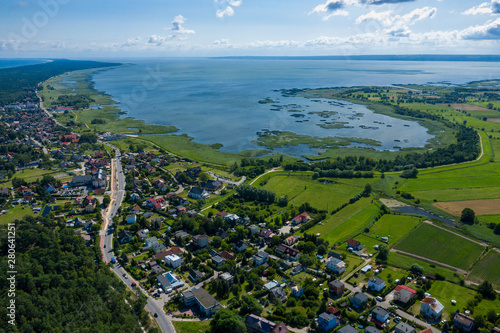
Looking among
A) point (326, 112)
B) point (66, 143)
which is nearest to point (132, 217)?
point (66, 143)

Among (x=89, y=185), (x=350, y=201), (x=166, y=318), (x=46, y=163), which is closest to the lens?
(x=166, y=318)

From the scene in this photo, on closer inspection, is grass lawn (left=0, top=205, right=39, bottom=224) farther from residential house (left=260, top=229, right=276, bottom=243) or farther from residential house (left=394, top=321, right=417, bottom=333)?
residential house (left=394, top=321, right=417, bottom=333)

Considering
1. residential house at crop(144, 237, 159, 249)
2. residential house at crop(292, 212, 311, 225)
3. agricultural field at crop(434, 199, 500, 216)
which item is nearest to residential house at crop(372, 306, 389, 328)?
residential house at crop(292, 212, 311, 225)

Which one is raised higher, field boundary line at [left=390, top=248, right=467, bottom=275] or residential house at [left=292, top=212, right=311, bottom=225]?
residential house at [left=292, top=212, right=311, bottom=225]

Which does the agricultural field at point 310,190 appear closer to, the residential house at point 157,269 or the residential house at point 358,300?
the residential house at point 358,300

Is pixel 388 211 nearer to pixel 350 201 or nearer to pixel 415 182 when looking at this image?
pixel 350 201

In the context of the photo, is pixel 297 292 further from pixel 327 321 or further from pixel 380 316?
pixel 380 316
